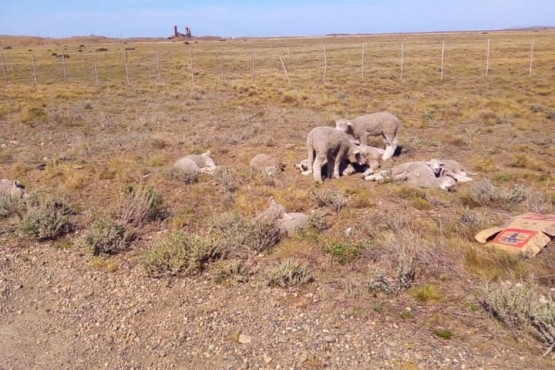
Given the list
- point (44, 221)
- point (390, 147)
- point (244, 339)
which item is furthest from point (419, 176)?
point (44, 221)

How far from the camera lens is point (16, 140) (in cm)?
1334

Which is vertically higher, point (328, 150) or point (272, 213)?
point (328, 150)

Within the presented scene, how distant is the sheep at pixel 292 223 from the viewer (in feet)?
22.0

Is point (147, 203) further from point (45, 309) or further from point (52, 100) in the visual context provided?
point (52, 100)

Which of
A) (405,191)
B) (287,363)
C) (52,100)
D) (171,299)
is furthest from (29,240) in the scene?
(52,100)

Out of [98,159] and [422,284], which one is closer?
[422,284]

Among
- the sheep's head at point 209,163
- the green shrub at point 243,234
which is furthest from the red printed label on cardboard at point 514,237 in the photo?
the sheep's head at point 209,163

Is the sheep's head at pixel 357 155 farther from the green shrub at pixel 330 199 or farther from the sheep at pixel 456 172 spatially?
the green shrub at pixel 330 199

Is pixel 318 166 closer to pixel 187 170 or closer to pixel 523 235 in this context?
pixel 187 170

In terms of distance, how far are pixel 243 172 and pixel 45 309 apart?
216 inches

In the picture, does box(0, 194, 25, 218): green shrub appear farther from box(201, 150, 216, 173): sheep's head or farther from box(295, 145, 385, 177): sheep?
box(295, 145, 385, 177): sheep

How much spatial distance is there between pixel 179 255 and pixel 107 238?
120 cm

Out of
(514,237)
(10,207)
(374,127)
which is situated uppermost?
(374,127)

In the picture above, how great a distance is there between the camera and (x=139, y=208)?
7055 mm
